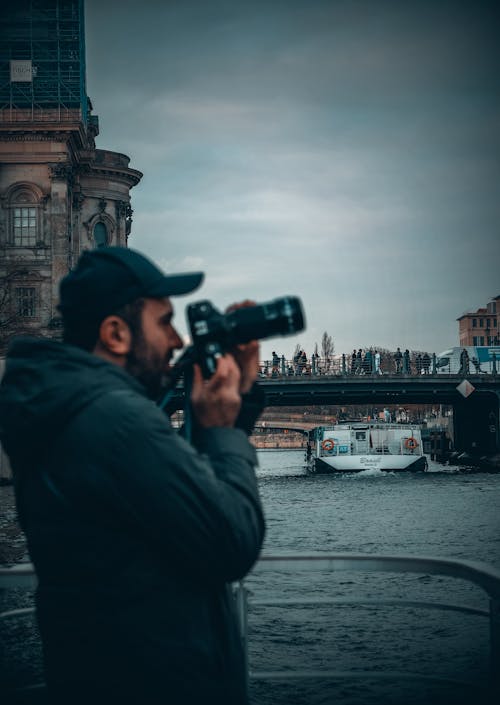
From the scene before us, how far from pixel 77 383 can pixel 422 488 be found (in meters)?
40.5

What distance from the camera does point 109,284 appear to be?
2.02 m

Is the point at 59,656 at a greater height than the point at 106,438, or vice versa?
the point at 106,438

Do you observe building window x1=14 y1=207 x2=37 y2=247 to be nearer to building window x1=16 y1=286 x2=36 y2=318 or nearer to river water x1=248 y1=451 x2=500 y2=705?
building window x1=16 y1=286 x2=36 y2=318

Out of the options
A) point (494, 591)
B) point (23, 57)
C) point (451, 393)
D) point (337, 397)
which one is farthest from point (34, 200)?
point (494, 591)

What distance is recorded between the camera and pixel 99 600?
1.86m

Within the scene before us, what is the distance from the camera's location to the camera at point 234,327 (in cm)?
204

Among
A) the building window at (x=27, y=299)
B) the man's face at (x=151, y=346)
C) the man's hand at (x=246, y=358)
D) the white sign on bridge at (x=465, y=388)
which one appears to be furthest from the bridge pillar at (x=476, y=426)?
the man's face at (x=151, y=346)

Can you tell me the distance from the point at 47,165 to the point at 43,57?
7712 millimetres

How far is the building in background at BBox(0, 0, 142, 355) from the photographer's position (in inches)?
2355

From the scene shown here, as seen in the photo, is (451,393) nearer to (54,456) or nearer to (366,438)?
(366,438)

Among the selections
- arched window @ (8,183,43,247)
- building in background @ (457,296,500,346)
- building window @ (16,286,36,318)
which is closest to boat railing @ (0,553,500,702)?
building window @ (16,286,36,318)

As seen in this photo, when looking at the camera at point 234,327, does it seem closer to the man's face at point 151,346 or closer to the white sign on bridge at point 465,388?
the man's face at point 151,346

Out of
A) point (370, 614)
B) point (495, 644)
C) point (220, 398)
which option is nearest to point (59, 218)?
point (370, 614)

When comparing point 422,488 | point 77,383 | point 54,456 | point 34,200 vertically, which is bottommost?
point 422,488
